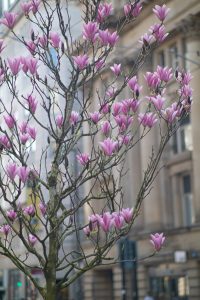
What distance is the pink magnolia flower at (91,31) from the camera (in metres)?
6.61

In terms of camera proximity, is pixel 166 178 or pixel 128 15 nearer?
pixel 128 15

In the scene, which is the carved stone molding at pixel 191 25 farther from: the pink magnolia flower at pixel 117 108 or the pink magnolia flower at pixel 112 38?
the pink magnolia flower at pixel 117 108

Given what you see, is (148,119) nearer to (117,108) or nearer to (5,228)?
(117,108)

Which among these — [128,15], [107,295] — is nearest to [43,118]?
[128,15]

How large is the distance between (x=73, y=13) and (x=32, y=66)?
3429 mm

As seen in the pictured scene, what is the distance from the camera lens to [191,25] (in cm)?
3209

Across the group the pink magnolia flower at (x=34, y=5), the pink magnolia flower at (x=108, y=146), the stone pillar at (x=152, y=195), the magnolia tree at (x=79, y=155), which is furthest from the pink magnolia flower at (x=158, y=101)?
the stone pillar at (x=152, y=195)

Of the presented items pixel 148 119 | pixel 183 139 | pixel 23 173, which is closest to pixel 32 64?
pixel 23 173

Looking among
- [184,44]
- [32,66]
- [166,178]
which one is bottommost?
[32,66]

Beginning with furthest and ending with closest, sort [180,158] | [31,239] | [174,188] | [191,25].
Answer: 1. [174,188]
2. [180,158]
3. [191,25]
4. [31,239]

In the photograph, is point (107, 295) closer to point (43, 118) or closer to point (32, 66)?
point (43, 118)

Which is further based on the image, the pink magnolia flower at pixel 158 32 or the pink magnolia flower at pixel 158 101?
the pink magnolia flower at pixel 158 32

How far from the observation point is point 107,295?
4019 centimetres

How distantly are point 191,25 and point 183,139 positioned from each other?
235 inches
